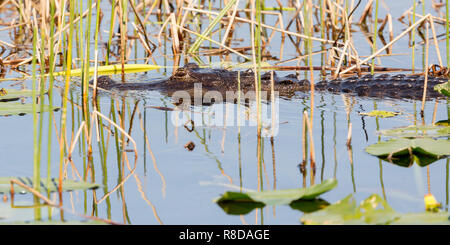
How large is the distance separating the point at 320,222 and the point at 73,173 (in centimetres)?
167

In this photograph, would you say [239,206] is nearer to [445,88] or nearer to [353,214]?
[353,214]

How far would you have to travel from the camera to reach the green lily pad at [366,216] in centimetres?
288

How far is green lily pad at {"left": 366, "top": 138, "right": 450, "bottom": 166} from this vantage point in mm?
4121

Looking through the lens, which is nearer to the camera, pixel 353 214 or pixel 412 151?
pixel 353 214

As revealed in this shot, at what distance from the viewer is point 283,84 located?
7102 mm

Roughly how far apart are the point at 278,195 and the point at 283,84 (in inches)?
154

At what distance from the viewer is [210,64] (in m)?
8.22

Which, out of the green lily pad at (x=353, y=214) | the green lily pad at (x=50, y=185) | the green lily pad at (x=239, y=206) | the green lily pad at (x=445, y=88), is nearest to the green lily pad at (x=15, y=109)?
the green lily pad at (x=50, y=185)

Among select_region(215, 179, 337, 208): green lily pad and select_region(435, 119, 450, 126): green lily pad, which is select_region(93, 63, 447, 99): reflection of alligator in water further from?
select_region(215, 179, 337, 208): green lily pad

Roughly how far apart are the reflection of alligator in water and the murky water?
3.12ft

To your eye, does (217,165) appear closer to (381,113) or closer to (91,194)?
(91,194)

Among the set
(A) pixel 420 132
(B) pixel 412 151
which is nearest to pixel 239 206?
(B) pixel 412 151

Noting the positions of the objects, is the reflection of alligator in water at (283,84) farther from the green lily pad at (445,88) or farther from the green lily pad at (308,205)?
the green lily pad at (308,205)

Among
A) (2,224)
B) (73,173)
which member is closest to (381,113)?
(73,173)
